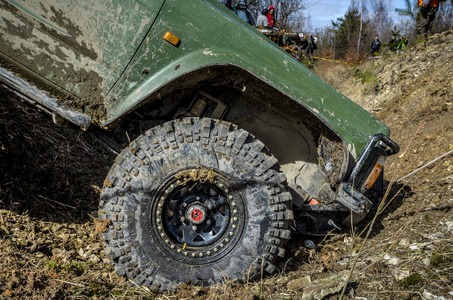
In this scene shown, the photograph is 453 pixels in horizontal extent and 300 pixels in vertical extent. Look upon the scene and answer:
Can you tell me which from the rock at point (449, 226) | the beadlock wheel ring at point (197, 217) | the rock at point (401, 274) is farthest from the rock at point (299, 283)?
the rock at point (449, 226)

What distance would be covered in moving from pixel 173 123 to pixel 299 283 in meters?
1.44

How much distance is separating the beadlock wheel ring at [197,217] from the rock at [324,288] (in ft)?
1.91

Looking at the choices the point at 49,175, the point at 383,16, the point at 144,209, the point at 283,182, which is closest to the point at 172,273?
the point at 144,209

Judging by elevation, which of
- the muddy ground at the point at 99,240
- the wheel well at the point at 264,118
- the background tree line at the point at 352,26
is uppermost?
the background tree line at the point at 352,26

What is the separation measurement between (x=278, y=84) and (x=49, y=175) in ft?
8.63

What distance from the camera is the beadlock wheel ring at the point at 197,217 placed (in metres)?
2.39

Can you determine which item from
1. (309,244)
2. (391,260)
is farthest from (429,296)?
(309,244)

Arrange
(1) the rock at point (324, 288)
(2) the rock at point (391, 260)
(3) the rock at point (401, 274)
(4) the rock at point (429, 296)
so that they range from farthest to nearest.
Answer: (2) the rock at point (391, 260)
(3) the rock at point (401, 274)
(1) the rock at point (324, 288)
(4) the rock at point (429, 296)

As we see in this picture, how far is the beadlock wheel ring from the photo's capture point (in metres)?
2.39

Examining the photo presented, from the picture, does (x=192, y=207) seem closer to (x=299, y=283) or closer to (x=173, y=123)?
(x=173, y=123)

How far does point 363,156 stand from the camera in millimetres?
2529

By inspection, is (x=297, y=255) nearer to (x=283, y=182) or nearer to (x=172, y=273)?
(x=283, y=182)

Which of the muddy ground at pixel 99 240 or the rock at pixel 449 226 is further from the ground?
the rock at pixel 449 226

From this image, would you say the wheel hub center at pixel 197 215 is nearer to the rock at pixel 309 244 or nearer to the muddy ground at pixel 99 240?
the muddy ground at pixel 99 240
